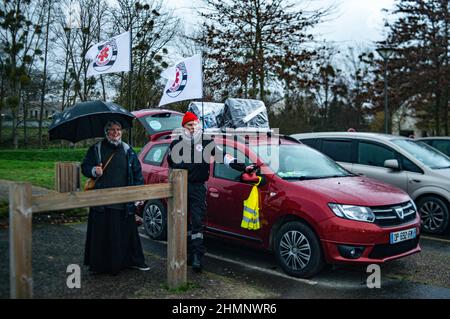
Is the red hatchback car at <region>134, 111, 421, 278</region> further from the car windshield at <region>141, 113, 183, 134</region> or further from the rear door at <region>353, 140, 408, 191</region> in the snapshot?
the car windshield at <region>141, 113, 183, 134</region>

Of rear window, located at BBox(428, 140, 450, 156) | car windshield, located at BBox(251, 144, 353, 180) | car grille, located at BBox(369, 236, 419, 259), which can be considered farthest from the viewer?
rear window, located at BBox(428, 140, 450, 156)

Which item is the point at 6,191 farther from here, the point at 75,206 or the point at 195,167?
the point at 75,206

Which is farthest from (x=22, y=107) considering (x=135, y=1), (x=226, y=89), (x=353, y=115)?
(x=353, y=115)

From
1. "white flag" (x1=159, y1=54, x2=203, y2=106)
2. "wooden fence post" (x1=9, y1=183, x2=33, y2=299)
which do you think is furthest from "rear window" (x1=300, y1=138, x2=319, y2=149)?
"wooden fence post" (x1=9, y1=183, x2=33, y2=299)

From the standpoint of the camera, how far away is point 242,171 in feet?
20.4

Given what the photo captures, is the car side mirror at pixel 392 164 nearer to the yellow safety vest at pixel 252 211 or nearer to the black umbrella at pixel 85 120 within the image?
the yellow safety vest at pixel 252 211

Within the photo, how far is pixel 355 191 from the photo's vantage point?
5.72m

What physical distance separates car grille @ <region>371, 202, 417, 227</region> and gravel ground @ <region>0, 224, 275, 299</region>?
5.36 ft

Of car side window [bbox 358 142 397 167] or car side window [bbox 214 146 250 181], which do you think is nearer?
car side window [bbox 214 146 250 181]

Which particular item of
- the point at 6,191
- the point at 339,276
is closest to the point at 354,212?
the point at 339,276

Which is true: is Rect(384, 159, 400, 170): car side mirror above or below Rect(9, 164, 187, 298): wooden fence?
above

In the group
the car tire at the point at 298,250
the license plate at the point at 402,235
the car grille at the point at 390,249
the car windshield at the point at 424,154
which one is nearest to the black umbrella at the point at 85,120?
the car tire at the point at 298,250

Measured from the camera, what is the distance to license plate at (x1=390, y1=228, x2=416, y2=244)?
5484mm
